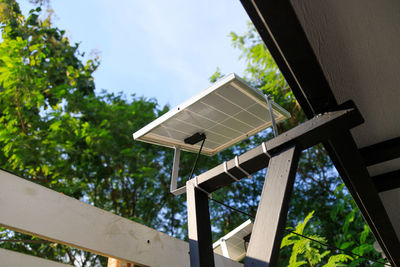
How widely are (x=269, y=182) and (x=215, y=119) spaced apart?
0.63 m

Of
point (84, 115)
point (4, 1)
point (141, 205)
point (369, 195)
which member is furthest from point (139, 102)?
point (369, 195)

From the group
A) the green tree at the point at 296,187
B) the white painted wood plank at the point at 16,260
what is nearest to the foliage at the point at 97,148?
the green tree at the point at 296,187

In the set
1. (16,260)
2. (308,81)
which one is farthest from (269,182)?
(16,260)

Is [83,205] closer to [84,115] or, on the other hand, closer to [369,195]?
[369,195]

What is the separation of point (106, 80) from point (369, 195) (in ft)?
35.2

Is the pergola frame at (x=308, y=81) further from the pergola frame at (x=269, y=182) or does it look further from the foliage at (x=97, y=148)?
the foliage at (x=97, y=148)

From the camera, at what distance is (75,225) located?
141cm

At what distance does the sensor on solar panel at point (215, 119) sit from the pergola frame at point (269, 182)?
0.23m

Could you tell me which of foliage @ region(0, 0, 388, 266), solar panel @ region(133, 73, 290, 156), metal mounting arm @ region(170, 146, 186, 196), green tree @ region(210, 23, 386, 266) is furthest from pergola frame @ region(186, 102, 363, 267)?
green tree @ region(210, 23, 386, 266)

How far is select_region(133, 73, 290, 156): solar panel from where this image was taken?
5.99 feet

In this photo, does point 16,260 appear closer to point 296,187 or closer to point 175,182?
point 175,182

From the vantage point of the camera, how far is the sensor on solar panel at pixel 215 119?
183cm

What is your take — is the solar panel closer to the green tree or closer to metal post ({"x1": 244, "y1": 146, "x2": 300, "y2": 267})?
metal post ({"x1": 244, "y1": 146, "x2": 300, "y2": 267})

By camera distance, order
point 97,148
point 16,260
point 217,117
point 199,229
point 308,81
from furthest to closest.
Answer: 1. point 97,148
2. point 217,117
3. point 199,229
4. point 308,81
5. point 16,260
